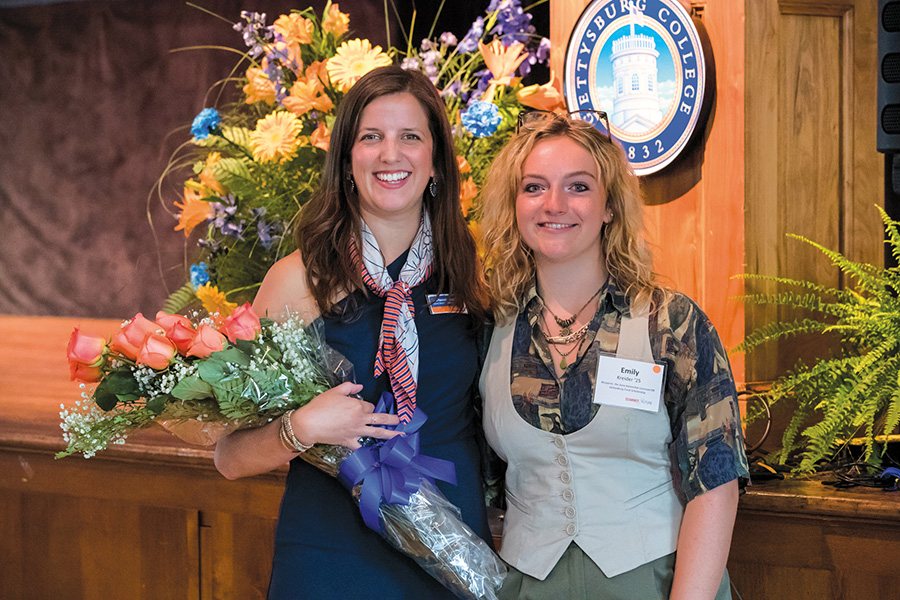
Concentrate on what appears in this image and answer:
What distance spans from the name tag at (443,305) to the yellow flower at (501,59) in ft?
2.66

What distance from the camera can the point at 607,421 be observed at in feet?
4.85

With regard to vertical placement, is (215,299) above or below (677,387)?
above

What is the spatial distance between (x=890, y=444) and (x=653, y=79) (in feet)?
3.56

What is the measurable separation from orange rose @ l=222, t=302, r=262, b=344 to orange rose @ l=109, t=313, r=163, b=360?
4.4 inches

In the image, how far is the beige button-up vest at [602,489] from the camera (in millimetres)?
1451

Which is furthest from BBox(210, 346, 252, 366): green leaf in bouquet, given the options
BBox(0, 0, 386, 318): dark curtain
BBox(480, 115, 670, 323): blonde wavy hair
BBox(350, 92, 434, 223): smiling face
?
BBox(0, 0, 386, 318): dark curtain

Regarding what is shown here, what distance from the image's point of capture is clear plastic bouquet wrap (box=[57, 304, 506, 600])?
1300mm

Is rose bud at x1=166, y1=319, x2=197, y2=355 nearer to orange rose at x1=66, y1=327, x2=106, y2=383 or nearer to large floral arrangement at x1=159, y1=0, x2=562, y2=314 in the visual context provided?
orange rose at x1=66, y1=327, x2=106, y2=383

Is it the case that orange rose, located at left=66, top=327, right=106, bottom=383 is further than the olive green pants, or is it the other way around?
the olive green pants

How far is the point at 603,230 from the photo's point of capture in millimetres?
1647

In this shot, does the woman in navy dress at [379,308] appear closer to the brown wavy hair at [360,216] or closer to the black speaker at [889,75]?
the brown wavy hair at [360,216]

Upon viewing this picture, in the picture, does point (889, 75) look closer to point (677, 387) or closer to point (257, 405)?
point (677, 387)

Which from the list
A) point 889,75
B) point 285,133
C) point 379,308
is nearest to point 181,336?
point 379,308

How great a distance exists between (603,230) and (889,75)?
1.03 meters
